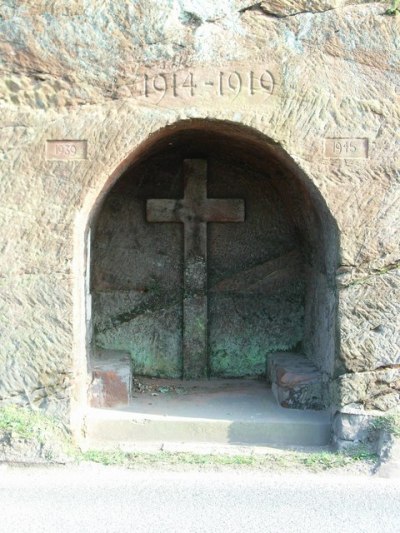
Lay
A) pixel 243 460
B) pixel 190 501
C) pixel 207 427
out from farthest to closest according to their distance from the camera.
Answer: pixel 207 427, pixel 243 460, pixel 190 501

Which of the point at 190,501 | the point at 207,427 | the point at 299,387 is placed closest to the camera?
the point at 190,501

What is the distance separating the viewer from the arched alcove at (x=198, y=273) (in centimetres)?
572

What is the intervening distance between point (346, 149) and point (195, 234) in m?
1.61

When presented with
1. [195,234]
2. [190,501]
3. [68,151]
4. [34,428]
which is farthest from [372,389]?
[68,151]

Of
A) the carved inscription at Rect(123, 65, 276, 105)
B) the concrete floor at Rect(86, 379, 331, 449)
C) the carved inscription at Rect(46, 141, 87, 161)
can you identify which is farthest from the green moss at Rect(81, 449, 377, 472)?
the carved inscription at Rect(123, 65, 276, 105)

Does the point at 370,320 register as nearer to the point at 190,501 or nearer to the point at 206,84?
the point at 190,501

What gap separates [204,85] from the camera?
4.46 meters

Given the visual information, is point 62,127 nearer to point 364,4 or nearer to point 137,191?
point 137,191

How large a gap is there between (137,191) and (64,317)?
1.66 meters

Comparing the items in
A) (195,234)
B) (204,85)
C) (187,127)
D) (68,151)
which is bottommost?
(195,234)

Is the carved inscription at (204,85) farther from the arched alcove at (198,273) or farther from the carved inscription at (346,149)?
the arched alcove at (198,273)

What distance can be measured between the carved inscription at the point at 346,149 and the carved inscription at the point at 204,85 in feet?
1.60

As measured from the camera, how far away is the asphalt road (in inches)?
136

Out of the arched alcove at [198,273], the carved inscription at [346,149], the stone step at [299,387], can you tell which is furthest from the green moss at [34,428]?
the carved inscription at [346,149]
